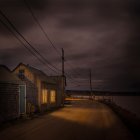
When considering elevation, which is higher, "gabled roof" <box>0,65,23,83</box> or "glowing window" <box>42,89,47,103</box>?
"gabled roof" <box>0,65,23,83</box>

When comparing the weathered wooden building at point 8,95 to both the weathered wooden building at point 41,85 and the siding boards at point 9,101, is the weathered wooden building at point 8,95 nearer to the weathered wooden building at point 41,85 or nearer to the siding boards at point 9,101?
the siding boards at point 9,101

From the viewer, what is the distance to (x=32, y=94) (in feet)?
77.2

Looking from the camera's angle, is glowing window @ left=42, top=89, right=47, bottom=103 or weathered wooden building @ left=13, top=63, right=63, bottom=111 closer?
weathered wooden building @ left=13, top=63, right=63, bottom=111

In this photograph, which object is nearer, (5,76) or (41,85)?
(5,76)

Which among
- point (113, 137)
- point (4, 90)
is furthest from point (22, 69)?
point (113, 137)

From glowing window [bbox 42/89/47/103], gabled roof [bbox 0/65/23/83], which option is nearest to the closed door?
gabled roof [bbox 0/65/23/83]

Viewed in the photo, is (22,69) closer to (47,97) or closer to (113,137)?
(47,97)

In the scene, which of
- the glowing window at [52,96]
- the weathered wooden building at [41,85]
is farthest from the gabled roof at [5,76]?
the glowing window at [52,96]

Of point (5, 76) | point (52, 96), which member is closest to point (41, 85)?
point (52, 96)

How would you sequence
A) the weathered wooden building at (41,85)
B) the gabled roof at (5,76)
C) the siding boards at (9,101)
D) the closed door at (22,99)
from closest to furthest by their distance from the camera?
the siding boards at (9,101) < the gabled roof at (5,76) < the closed door at (22,99) < the weathered wooden building at (41,85)

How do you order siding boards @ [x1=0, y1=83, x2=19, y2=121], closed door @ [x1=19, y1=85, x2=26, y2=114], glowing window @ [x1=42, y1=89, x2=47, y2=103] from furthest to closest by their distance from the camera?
1. glowing window @ [x1=42, y1=89, x2=47, y2=103]
2. closed door @ [x1=19, y1=85, x2=26, y2=114]
3. siding boards @ [x1=0, y1=83, x2=19, y2=121]

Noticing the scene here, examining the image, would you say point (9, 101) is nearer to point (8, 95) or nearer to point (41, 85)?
point (8, 95)

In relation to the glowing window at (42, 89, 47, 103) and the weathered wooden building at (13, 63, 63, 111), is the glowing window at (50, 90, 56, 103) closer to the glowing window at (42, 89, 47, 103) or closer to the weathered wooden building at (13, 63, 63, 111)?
the weathered wooden building at (13, 63, 63, 111)

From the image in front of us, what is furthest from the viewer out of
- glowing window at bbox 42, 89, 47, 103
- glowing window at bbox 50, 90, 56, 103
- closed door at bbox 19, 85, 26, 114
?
glowing window at bbox 50, 90, 56, 103
